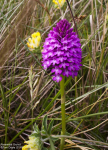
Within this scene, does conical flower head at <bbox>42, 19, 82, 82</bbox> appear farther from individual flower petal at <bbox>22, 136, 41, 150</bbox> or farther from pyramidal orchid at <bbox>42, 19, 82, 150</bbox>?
individual flower petal at <bbox>22, 136, 41, 150</bbox>

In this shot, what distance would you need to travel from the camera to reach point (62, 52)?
27.3 inches

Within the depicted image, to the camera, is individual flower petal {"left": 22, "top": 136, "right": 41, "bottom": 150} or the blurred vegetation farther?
the blurred vegetation

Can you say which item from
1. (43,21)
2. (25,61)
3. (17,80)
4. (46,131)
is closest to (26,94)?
(17,80)

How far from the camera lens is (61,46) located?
71cm

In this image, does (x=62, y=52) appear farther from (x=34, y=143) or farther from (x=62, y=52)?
(x=34, y=143)

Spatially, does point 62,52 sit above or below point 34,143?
above

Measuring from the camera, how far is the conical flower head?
703 mm

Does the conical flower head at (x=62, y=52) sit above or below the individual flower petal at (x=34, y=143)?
above

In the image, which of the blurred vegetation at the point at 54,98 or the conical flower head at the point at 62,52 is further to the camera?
the blurred vegetation at the point at 54,98

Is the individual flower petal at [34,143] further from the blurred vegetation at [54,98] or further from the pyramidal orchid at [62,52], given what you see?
the pyramidal orchid at [62,52]

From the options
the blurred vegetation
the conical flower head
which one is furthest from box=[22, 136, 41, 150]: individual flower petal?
the conical flower head

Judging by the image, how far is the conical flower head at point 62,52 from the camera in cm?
70

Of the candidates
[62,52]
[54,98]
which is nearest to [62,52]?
[62,52]

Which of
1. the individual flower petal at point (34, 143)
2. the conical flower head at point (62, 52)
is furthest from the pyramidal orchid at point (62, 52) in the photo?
the individual flower petal at point (34, 143)
